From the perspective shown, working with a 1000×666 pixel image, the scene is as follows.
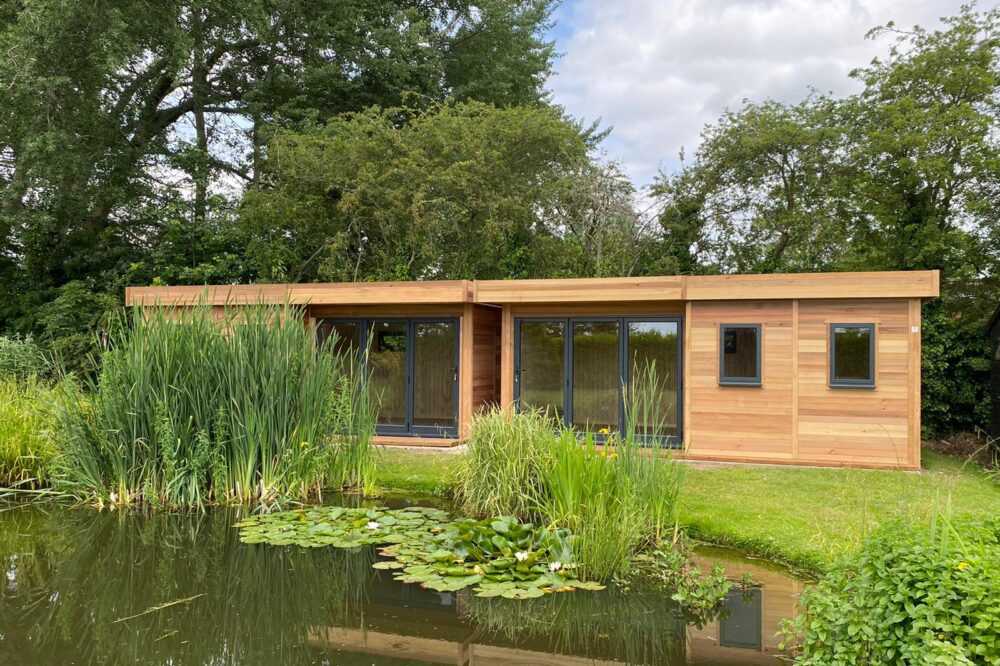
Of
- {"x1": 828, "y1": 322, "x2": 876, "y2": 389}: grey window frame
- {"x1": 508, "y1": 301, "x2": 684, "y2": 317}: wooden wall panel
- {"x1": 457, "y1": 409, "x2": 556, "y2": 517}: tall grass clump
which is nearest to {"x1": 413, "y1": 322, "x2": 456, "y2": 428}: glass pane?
{"x1": 508, "y1": 301, "x2": 684, "y2": 317}: wooden wall panel

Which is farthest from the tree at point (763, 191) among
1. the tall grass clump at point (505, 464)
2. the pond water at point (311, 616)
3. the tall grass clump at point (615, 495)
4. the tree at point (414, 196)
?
the pond water at point (311, 616)

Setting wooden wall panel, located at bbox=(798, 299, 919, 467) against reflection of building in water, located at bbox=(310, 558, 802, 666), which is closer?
reflection of building in water, located at bbox=(310, 558, 802, 666)

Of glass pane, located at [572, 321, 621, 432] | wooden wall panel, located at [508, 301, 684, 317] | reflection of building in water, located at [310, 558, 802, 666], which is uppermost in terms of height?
wooden wall panel, located at [508, 301, 684, 317]

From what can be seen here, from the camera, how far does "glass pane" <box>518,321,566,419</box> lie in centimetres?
980

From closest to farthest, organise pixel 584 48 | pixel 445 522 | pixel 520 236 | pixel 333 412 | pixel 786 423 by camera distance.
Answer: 1. pixel 445 522
2. pixel 333 412
3. pixel 786 423
4. pixel 520 236
5. pixel 584 48

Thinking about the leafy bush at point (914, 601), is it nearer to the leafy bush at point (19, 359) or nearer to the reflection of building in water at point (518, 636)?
the reflection of building in water at point (518, 636)

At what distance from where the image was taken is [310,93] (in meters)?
16.1

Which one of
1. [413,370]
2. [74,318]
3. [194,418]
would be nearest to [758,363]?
[413,370]

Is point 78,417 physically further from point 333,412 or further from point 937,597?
point 937,597

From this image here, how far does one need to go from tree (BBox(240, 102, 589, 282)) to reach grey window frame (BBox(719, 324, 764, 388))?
6200 mm

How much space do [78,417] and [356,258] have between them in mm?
8956

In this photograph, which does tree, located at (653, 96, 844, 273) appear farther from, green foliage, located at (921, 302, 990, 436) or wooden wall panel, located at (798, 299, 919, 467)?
wooden wall panel, located at (798, 299, 919, 467)

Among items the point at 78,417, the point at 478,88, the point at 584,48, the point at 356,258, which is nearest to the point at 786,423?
the point at 78,417

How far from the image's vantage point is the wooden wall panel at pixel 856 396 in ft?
26.1
